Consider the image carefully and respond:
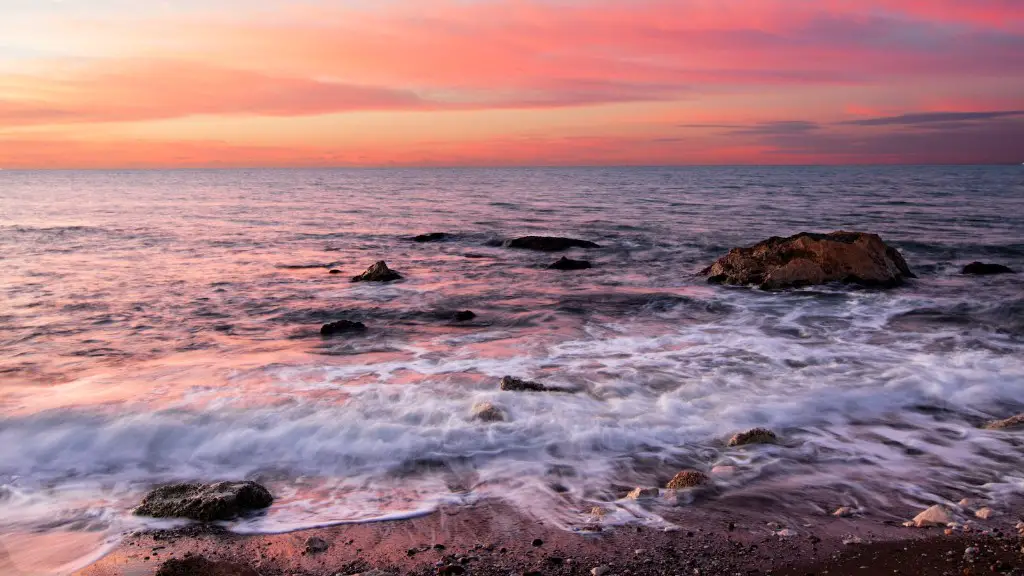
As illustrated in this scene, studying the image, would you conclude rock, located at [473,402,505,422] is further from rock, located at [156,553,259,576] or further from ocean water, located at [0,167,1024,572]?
rock, located at [156,553,259,576]

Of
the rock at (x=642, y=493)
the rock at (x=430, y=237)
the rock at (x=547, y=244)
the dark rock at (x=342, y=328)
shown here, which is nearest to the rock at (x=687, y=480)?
the rock at (x=642, y=493)

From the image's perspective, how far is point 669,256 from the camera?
22594 millimetres

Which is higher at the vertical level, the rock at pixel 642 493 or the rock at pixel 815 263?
the rock at pixel 815 263

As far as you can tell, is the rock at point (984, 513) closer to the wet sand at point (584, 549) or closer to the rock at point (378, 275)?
the wet sand at point (584, 549)

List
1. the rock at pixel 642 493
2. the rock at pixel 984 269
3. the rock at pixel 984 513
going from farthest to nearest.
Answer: the rock at pixel 984 269 < the rock at pixel 642 493 < the rock at pixel 984 513

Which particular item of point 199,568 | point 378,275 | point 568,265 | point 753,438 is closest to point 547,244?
point 568,265

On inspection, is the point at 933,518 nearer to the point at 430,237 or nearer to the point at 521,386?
the point at 521,386

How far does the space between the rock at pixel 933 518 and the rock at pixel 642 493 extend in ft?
6.13

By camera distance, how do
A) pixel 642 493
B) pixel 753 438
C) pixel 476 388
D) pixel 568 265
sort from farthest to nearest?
pixel 568 265 < pixel 476 388 < pixel 753 438 < pixel 642 493

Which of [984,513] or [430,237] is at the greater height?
[430,237]

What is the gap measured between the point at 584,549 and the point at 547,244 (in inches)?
773

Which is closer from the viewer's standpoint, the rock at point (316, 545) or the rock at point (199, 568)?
the rock at point (199, 568)

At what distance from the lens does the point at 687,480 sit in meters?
5.77

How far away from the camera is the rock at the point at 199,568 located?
14.1ft
